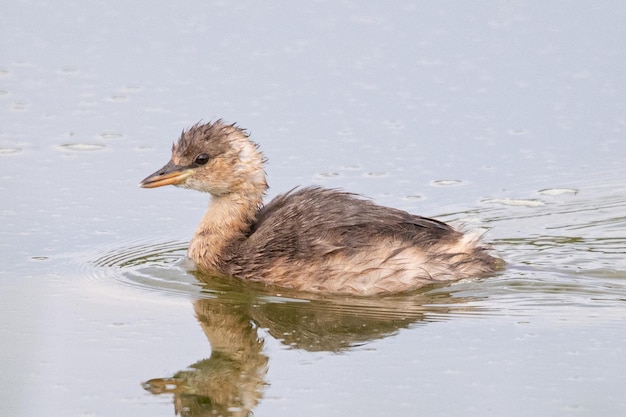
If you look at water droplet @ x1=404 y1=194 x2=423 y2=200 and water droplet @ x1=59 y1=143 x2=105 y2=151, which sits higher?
water droplet @ x1=59 y1=143 x2=105 y2=151

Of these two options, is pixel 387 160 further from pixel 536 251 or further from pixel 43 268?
pixel 43 268

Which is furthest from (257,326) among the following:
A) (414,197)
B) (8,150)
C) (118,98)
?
(118,98)

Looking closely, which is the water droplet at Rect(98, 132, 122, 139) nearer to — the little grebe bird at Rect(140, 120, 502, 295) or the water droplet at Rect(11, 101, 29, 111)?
the water droplet at Rect(11, 101, 29, 111)

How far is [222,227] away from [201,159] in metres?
0.52

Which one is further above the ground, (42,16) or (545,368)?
(42,16)

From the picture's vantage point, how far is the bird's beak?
397 inches

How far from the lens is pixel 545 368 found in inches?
308

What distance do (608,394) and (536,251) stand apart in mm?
2976

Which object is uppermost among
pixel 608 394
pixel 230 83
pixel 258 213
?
pixel 230 83

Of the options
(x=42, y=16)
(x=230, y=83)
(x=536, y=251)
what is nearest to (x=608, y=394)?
(x=536, y=251)

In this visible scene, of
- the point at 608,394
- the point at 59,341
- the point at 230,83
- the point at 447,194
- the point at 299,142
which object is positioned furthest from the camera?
the point at 230,83

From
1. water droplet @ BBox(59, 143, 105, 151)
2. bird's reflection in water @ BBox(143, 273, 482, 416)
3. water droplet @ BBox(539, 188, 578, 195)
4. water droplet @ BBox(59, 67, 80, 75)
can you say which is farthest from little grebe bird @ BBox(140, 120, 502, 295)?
water droplet @ BBox(59, 67, 80, 75)

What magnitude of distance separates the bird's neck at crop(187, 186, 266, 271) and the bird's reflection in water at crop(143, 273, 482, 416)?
159mm

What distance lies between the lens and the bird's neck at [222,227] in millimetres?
10062
